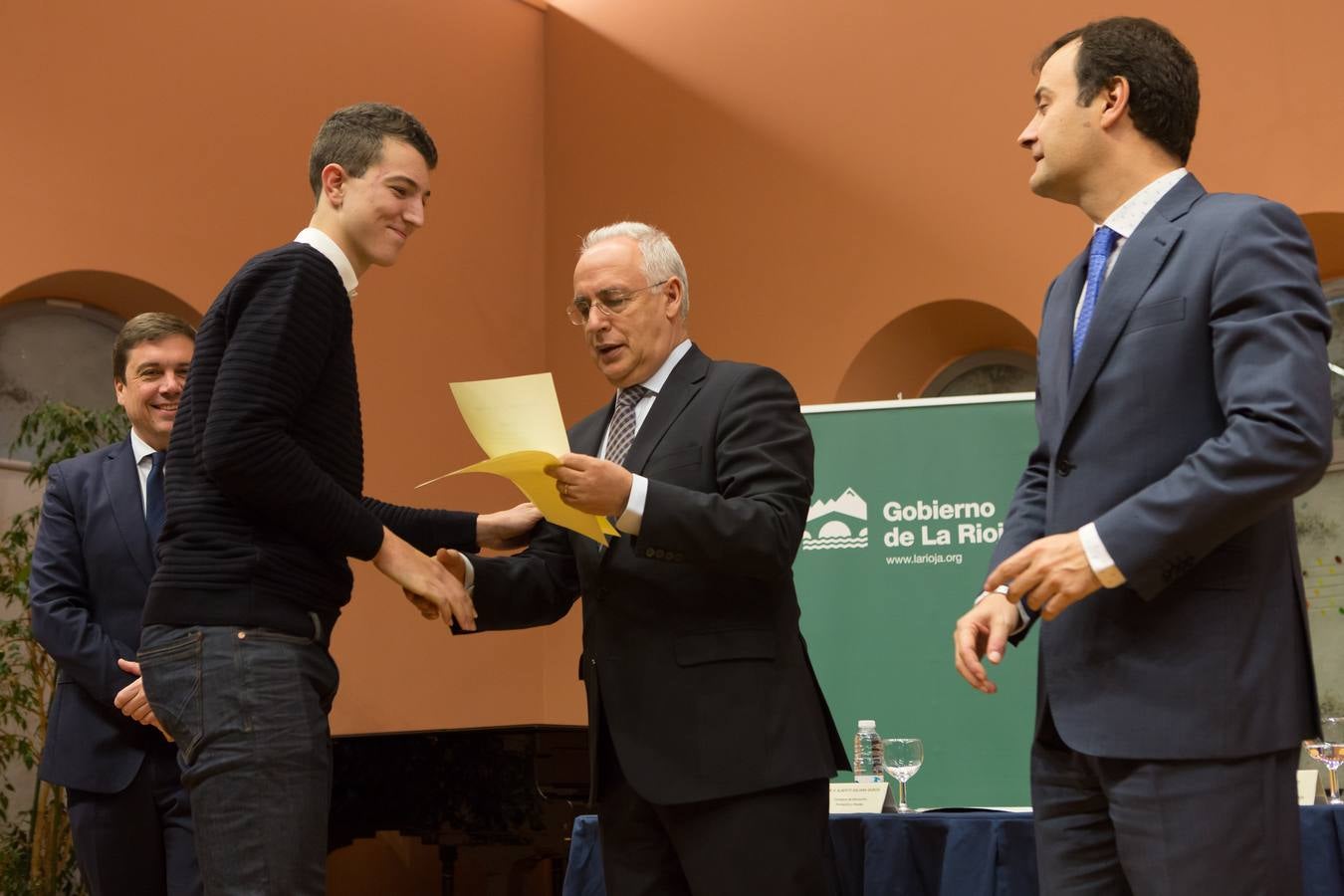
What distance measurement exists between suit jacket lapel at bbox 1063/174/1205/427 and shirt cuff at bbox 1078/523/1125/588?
0.23 m

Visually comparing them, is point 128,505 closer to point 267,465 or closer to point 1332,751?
point 267,465

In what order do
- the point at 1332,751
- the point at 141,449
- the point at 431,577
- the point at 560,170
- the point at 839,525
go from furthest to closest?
the point at 560,170 → the point at 839,525 → the point at 141,449 → the point at 1332,751 → the point at 431,577

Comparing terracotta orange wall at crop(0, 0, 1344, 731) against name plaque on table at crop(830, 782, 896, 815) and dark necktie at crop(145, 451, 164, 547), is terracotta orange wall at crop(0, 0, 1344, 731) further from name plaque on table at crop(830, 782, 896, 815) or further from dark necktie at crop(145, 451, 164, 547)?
name plaque on table at crop(830, 782, 896, 815)

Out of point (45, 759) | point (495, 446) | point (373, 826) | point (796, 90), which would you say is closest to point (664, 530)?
point (495, 446)

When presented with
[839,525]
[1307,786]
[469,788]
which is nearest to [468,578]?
[1307,786]

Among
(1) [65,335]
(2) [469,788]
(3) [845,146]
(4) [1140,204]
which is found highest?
(3) [845,146]

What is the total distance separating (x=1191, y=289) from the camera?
1809mm

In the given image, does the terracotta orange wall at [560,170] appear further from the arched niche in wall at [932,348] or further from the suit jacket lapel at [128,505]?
the suit jacket lapel at [128,505]

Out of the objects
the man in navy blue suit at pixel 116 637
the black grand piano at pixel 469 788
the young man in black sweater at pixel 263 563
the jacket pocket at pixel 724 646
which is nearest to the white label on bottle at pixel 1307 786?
the jacket pocket at pixel 724 646

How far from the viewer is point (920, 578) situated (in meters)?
4.17

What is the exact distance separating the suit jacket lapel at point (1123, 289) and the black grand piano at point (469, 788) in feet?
11.1

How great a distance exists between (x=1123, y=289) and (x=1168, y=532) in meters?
0.37

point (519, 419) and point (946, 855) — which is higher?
point (519, 419)

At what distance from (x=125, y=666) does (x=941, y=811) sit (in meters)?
1.62
